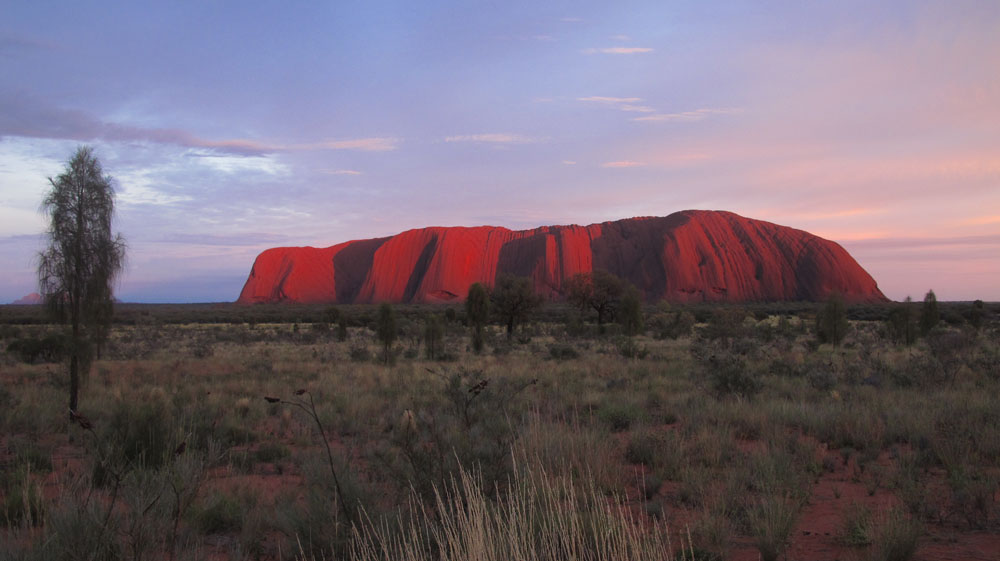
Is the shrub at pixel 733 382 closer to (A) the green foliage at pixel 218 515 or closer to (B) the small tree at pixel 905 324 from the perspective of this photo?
(A) the green foliage at pixel 218 515

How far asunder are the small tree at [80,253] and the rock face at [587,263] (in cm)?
7680

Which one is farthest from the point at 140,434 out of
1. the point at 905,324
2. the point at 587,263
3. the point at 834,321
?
the point at 587,263

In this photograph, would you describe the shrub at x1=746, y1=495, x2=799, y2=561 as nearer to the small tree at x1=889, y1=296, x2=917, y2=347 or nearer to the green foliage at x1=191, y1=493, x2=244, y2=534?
the green foliage at x1=191, y1=493, x2=244, y2=534

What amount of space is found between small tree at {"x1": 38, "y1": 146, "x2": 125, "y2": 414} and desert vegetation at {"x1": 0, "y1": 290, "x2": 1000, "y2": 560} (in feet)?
2.34

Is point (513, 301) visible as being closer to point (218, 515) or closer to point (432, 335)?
point (432, 335)

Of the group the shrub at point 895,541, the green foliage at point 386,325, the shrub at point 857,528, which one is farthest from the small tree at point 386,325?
the shrub at point 895,541

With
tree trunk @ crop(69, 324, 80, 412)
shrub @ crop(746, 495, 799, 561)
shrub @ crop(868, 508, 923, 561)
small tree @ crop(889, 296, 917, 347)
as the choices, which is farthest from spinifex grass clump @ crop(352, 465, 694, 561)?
small tree @ crop(889, 296, 917, 347)

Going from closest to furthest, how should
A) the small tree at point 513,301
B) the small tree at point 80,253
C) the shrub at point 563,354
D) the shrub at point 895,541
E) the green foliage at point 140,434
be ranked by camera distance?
the shrub at point 895,541 → the green foliage at point 140,434 → the small tree at point 80,253 → the shrub at point 563,354 → the small tree at point 513,301

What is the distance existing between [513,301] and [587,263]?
2665 inches

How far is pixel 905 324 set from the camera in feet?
77.8

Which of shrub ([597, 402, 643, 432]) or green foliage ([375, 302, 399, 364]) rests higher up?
green foliage ([375, 302, 399, 364])

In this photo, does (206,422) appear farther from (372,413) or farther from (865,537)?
(865,537)

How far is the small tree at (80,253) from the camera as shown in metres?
8.92

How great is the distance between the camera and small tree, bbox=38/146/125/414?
8.92 metres
